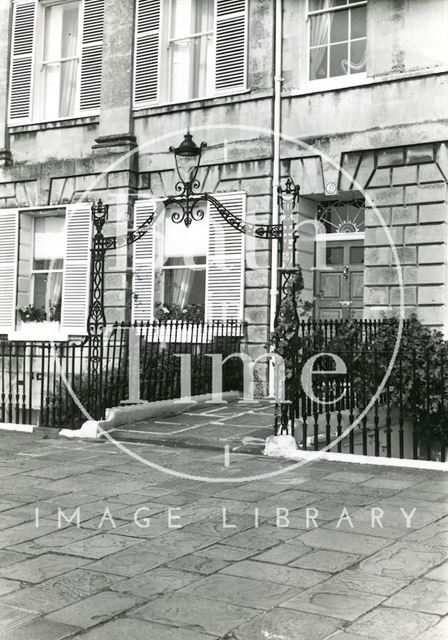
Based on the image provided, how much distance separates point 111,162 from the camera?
15.5 meters

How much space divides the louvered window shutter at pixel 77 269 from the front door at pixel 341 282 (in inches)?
185

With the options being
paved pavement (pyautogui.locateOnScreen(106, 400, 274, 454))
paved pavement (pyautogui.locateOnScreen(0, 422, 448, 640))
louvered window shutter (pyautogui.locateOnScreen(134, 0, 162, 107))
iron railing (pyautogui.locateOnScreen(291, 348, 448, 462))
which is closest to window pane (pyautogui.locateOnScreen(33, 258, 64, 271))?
louvered window shutter (pyautogui.locateOnScreen(134, 0, 162, 107))

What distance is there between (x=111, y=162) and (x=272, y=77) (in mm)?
3601

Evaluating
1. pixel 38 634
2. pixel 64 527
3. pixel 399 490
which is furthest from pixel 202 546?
pixel 399 490

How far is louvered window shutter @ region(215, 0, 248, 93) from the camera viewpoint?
14.5 metres

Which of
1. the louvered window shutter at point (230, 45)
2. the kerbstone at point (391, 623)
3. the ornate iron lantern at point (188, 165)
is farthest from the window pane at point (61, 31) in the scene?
the kerbstone at point (391, 623)

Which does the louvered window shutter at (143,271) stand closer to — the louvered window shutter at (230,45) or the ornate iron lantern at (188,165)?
the ornate iron lantern at (188,165)

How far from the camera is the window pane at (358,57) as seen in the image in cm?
1362

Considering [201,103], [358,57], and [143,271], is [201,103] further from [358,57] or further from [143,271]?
[143,271]

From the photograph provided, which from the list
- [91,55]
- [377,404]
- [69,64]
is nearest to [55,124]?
[69,64]

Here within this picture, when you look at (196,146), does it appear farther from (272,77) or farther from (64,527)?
(64,527)

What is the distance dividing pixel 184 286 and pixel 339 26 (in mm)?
5494

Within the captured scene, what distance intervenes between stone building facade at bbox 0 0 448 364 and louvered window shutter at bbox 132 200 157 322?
0.21 feet

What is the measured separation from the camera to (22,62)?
1719cm
